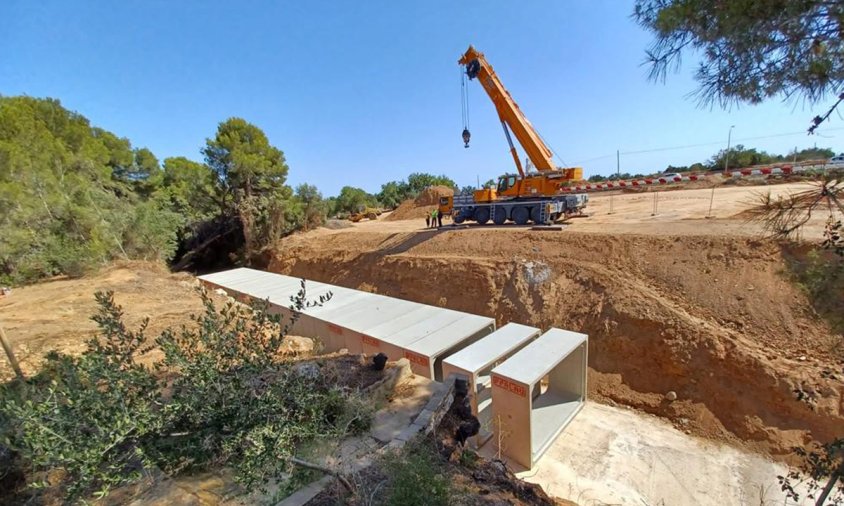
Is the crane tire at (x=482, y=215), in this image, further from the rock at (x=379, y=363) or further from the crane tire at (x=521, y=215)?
the rock at (x=379, y=363)

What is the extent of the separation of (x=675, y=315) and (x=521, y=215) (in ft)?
25.1

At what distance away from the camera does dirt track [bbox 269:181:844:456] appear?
6563 mm

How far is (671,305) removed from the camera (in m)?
8.45

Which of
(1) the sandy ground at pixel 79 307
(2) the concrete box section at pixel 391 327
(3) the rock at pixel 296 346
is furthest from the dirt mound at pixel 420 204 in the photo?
(3) the rock at pixel 296 346

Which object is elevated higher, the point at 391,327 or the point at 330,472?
the point at 330,472

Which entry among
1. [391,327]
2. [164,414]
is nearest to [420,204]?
[391,327]

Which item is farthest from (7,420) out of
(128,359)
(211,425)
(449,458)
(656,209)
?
(656,209)

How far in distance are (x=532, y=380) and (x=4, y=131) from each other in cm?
1666

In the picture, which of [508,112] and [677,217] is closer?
[677,217]

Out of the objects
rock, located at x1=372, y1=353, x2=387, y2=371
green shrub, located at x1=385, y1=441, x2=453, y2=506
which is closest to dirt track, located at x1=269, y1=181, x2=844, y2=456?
green shrub, located at x1=385, y1=441, x2=453, y2=506

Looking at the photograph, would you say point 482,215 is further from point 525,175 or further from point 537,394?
point 537,394

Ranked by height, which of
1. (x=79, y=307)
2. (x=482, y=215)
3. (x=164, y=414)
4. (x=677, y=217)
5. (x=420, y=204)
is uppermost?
(x=420, y=204)

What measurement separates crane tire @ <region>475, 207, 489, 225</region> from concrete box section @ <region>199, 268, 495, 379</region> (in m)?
7.99

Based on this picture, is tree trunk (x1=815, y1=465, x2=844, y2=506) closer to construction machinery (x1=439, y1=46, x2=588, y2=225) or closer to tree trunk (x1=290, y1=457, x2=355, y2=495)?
tree trunk (x1=290, y1=457, x2=355, y2=495)
